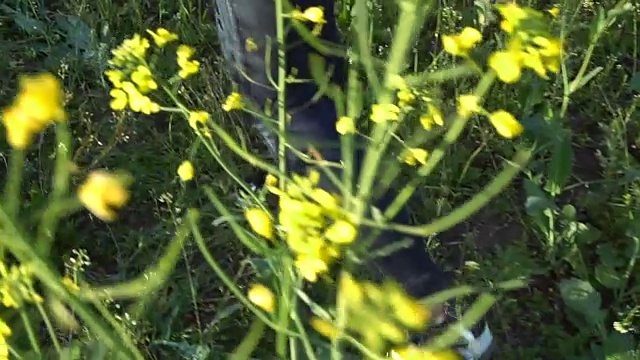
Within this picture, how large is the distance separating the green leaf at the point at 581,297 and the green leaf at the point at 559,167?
0.13m

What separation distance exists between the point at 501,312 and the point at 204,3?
2.65 feet

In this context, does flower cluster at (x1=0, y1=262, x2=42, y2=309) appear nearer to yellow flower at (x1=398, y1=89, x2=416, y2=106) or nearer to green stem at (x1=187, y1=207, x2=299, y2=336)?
green stem at (x1=187, y1=207, x2=299, y2=336)

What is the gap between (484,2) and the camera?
156 cm

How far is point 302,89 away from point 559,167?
412mm

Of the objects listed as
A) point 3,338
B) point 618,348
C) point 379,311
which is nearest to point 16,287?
point 3,338

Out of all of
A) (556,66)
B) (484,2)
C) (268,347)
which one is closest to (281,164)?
(556,66)

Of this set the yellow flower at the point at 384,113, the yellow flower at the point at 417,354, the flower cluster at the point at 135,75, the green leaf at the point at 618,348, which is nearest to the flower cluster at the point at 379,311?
the yellow flower at the point at 417,354

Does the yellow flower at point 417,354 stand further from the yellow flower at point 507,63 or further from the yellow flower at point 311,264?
the yellow flower at point 507,63

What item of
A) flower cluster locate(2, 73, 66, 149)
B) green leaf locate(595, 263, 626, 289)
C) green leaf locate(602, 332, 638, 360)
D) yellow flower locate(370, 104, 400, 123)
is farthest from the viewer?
green leaf locate(595, 263, 626, 289)

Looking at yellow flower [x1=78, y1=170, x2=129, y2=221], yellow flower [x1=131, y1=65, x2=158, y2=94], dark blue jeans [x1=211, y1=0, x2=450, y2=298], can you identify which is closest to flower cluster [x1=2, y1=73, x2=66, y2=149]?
yellow flower [x1=78, y1=170, x2=129, y2=221]

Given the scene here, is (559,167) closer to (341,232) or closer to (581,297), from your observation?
(581,297)

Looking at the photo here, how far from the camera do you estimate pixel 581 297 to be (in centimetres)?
120

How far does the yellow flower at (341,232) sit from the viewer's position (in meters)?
0.60

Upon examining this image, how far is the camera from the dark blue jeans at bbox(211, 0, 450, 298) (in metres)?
1.01
